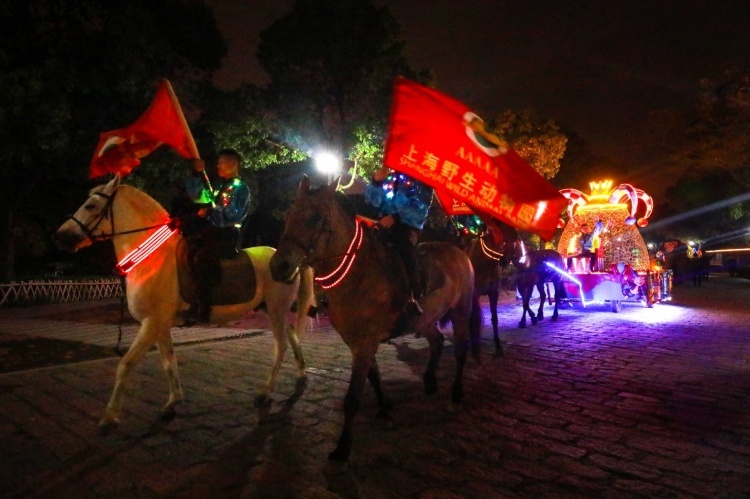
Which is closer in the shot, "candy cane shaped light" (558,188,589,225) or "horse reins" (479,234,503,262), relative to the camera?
"horse reins" (479,234,503,262)

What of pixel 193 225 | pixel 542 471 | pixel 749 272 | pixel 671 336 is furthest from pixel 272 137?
pixel 749 272

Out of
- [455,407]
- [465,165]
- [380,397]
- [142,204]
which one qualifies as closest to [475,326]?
[455,407]

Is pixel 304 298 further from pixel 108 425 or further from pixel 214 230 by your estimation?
pixel 108 425

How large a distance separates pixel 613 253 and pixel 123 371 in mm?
15583

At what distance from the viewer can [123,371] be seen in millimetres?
4707

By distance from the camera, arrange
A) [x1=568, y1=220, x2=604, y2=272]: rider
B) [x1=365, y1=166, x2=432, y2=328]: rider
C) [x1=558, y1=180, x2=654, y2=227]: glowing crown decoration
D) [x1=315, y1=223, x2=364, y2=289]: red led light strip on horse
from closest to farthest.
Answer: [x1=315, y1=223, x2=364, y2=289]: red led light strip on horse < [x1=365, y1=166, x2=432, y2=328]: rider < [x1=568, y1=220, x2=604, y2=272]: rider < [x1=558, y1=180, x2=654, y2=227]: glowing crown decoration

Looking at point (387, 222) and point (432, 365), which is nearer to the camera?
point (387, 222)

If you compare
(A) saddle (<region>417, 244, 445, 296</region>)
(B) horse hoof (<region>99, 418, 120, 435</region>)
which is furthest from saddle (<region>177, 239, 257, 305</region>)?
(A) saddle (<region>417, 244, 445, 296</region>)

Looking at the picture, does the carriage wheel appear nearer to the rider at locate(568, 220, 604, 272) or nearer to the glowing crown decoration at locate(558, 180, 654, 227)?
the glowing crown decoration at locate(558, 180, 654, 227)

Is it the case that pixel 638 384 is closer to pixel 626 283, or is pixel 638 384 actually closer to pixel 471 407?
pixel 471 407

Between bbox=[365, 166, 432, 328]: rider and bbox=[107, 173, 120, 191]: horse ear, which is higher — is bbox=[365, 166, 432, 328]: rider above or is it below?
below

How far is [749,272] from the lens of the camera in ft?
108

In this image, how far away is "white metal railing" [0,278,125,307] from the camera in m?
15.9

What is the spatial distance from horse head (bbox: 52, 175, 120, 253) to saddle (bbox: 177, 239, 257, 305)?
78 centimetres
